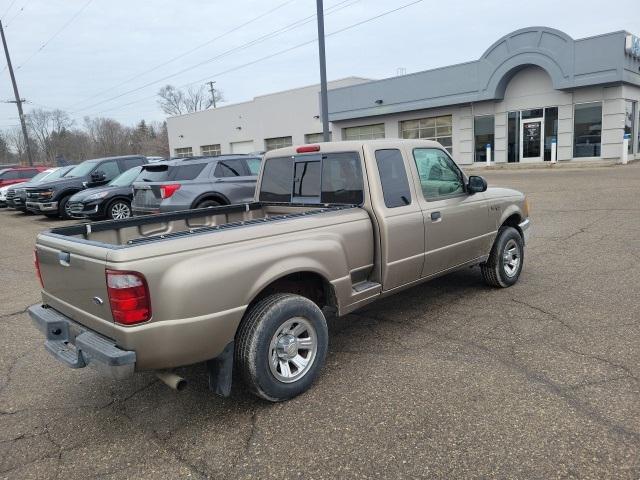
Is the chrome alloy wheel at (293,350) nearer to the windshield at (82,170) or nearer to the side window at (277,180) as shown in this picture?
the side window at (277,180)

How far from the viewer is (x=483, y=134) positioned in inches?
1077

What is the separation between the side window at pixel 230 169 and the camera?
10859mm

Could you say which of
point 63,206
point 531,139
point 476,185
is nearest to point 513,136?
point 531,139

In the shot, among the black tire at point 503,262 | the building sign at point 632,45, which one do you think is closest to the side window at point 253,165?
the black tire at point 503,262

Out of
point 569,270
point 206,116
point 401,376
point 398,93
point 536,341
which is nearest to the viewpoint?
point 401,376

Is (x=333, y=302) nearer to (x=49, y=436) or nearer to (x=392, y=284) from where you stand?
(x=392, y=284)

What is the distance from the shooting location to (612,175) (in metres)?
18.3

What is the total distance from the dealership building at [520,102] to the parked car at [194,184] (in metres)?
17.9

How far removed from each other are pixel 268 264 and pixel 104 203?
36.3 ft

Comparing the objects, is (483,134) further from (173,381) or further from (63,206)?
(173,381)

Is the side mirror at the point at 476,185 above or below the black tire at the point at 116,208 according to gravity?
above

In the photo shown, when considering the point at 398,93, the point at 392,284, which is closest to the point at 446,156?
the point at 392,284

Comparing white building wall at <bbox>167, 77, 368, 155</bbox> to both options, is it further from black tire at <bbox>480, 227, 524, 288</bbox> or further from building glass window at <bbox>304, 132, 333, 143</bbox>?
black tire at <bbox>480, 227, 524, 288</bbox>

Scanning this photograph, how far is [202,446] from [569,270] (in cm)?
548
